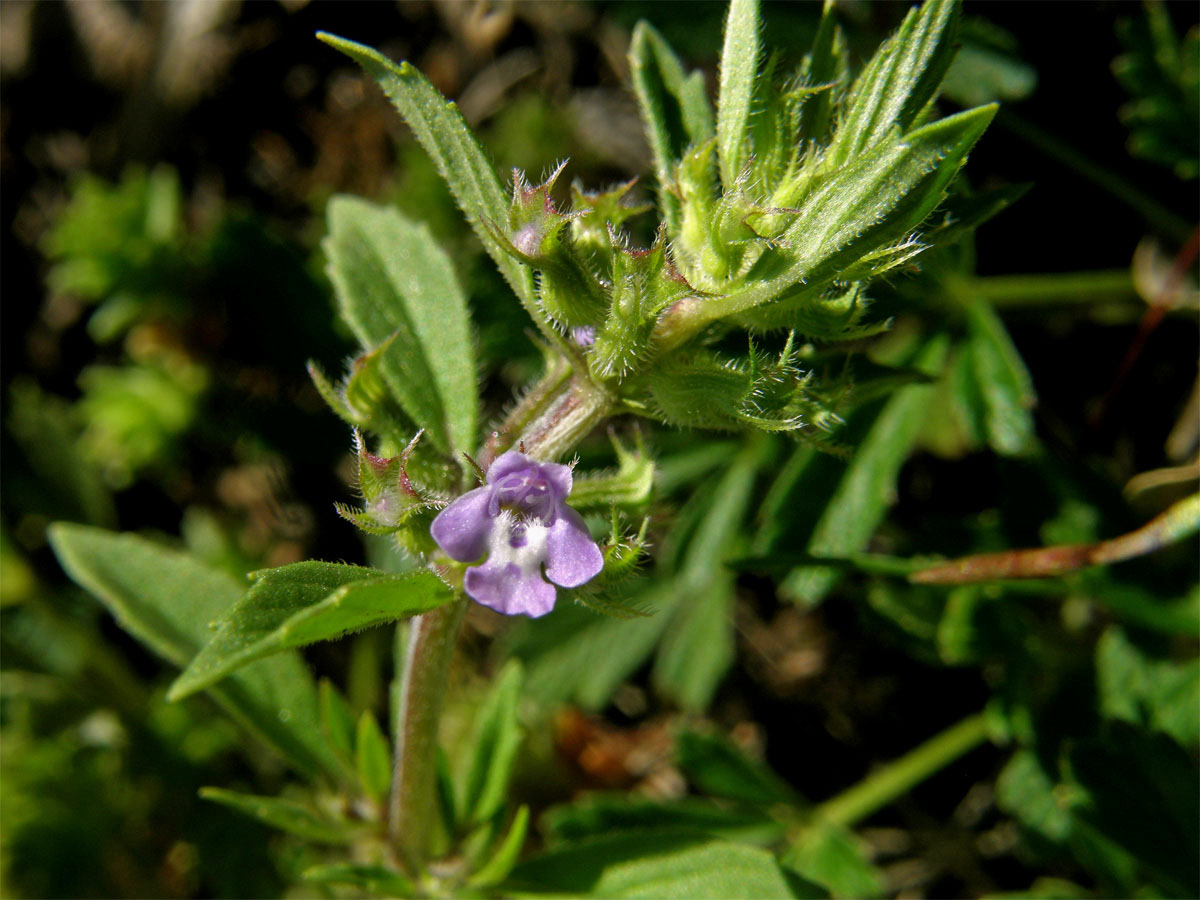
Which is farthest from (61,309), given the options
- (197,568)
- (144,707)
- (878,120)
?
(878,120)

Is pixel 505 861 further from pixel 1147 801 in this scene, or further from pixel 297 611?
pixel 1147 801

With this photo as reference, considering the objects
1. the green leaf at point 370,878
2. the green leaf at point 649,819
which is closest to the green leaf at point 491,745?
the green leaf at point 370,878

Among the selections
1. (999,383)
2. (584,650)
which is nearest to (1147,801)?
(999,383)

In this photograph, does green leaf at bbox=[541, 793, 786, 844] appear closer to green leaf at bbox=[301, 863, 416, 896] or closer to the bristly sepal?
green leaf at bbox=[301, 863, 416, 896]

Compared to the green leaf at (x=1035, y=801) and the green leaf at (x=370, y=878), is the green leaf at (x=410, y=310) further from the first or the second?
the green leaf at (x=1035, y=801)

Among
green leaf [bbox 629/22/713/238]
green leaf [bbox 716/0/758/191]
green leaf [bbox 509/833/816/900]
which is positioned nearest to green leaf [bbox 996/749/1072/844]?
green leaf [bbox 509/833/816/900]

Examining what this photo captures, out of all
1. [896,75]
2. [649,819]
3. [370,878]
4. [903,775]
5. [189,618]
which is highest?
[896,75]

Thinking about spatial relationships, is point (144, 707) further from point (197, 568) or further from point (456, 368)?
point (456, 368)
